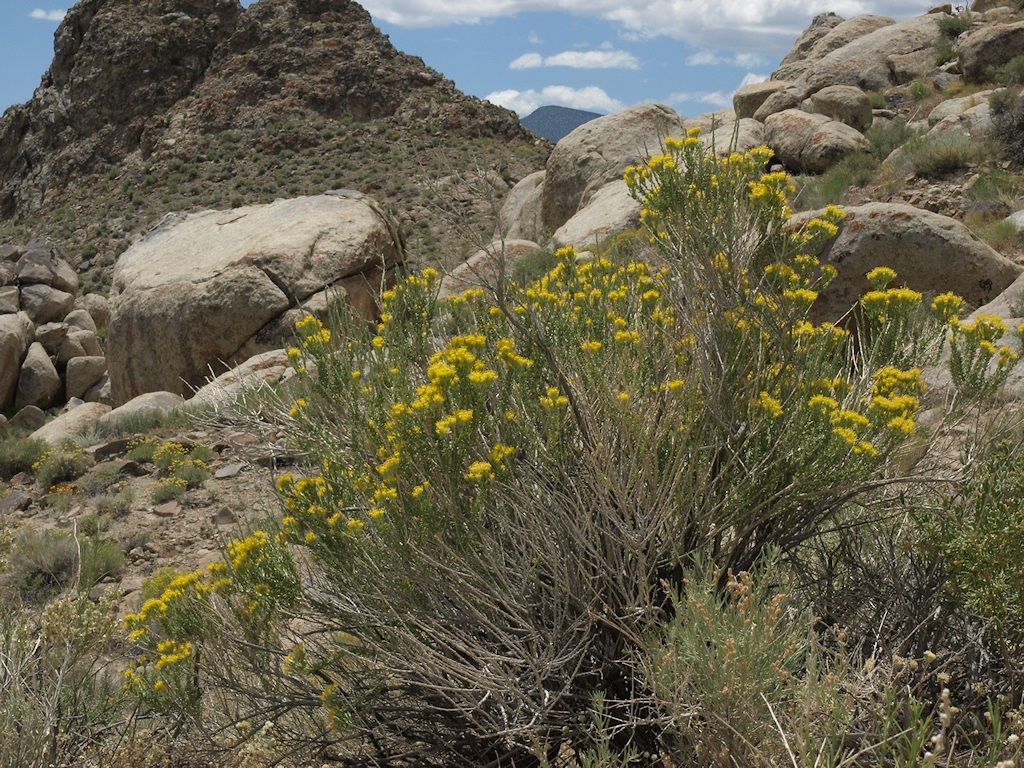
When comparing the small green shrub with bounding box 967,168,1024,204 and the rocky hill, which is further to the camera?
the rocky hill

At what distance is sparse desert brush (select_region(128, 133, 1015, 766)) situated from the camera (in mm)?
2455

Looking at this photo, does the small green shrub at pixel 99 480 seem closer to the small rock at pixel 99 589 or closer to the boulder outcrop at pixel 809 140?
the small rock at pixel 99 589

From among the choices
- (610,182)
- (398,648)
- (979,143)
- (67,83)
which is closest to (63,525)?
(398,648)

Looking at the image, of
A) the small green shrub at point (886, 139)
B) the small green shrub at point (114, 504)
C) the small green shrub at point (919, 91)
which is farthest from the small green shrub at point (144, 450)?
the small green shrub at point (919, 91)

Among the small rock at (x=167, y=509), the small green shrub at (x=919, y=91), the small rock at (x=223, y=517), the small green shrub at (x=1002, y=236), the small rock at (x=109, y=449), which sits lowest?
the small rock at (x=109, y=449)

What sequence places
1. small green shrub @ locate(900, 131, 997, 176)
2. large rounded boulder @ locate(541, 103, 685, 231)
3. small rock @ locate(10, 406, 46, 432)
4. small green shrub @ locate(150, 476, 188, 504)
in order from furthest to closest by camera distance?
small rock @ locate(10, 406, 46, 432) < large rounded boulder @ locate(541, 103, 685, 231) < small green shrub @ locate(900, 131, 997, 176) < small green shrub @ locate(150, 476, 188, 504)

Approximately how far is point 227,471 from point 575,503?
17.2 ft

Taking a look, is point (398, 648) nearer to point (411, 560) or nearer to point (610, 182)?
point (411, 560)

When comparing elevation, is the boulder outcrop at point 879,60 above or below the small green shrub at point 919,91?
above

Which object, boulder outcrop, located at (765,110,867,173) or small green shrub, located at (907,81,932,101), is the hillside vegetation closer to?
boulder outcrop, located at (765,110,867,173)

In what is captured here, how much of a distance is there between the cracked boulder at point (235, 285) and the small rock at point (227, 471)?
6.64 feet

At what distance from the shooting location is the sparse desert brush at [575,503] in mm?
2455

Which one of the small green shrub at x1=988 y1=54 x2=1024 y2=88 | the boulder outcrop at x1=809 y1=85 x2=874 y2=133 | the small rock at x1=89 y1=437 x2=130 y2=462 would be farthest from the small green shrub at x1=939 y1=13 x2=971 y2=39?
the small rock at x1=89 y1=437 x2=130 y2=462

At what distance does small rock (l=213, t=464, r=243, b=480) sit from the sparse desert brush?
4.14 metres
